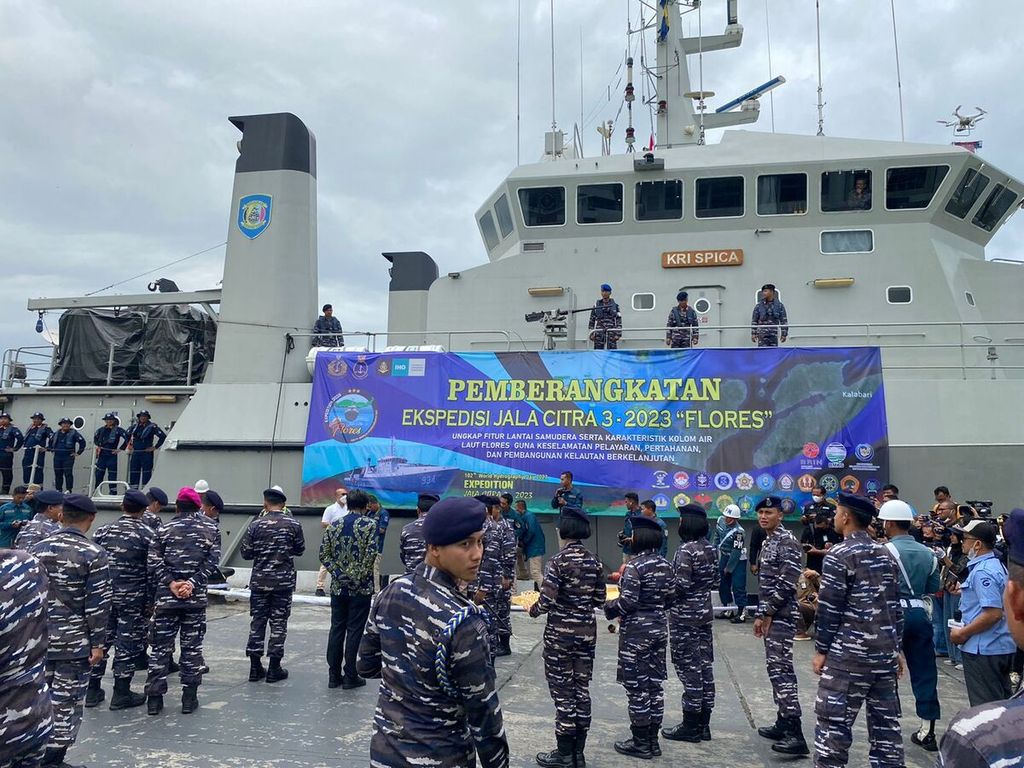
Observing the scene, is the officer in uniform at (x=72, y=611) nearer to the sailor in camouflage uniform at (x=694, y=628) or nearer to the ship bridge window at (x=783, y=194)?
the sailor in camouflage uniform at (x=694, y=628)

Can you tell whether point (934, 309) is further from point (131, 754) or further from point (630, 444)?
point (131, 754)

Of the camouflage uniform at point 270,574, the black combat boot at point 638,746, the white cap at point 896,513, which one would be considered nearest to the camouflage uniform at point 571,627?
the black combat boot at point 638,746

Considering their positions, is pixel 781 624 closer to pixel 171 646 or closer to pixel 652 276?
pixel 171 646

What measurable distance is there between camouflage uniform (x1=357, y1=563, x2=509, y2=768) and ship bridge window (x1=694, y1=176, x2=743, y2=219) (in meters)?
10.1

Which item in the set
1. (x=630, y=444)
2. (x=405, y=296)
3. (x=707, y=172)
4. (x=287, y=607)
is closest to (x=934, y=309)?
(x=707, y=172)

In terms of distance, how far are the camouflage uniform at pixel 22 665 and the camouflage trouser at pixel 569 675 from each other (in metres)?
2.78

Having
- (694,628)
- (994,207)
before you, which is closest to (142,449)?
(694,628)

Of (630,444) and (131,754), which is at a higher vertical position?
(630,444)

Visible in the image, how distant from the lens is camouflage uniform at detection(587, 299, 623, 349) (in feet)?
34.3

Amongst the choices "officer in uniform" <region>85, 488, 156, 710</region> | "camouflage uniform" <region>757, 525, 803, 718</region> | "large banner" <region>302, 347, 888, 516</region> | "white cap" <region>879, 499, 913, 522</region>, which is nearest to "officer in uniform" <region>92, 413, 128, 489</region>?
"large banner" <region>302, 347, 888, 516</region>

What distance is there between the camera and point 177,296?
→ 1310cm

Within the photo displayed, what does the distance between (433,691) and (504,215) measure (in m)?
10.9

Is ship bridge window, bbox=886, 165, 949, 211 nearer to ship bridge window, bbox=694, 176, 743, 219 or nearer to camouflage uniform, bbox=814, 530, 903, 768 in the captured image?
ship bridge window, bbox=694, 176, 743, 219

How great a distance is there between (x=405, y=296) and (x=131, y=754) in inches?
596
